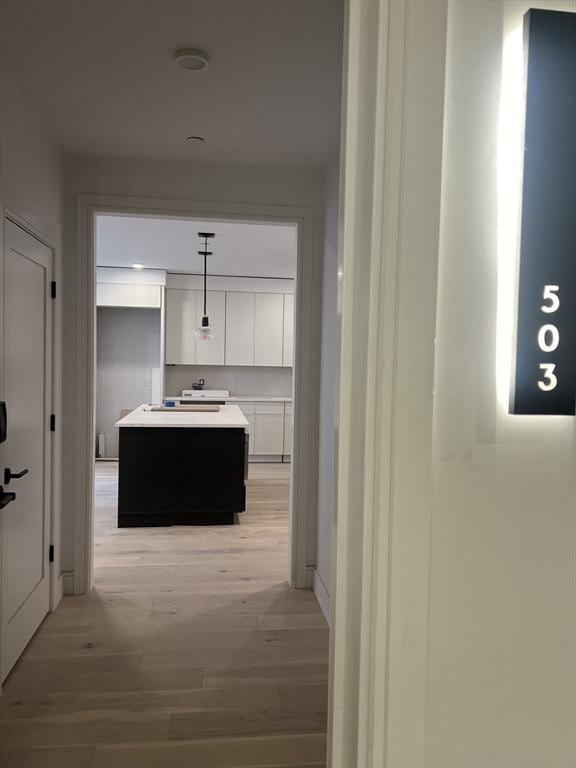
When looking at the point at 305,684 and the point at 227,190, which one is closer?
the point at 305,684

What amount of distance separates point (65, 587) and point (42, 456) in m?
0.92

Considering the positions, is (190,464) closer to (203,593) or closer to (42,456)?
(203,593)

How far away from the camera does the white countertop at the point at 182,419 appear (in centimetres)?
456

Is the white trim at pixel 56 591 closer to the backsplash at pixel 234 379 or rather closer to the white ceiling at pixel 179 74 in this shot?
the white ceiling at pixel 179 74

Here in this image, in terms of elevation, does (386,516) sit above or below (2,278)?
below

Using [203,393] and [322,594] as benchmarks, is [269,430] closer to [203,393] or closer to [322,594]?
[203,393]

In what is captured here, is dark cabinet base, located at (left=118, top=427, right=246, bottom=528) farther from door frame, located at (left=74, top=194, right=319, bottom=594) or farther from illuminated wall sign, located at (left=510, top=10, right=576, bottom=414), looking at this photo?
illuminated wall sign, located at (left=510, top=10, right=576, bottom=414)

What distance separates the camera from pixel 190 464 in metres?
4.69

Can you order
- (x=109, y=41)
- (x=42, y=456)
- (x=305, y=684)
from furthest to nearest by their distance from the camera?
(x=42, y=456) → (x=305, y=684) → (x=109, y=41)

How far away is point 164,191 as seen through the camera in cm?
330

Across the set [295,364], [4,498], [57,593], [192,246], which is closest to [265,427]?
[192,246]

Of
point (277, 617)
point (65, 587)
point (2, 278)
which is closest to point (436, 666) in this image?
point (2, 278)

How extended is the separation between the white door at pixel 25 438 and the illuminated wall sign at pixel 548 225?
6.80 ft

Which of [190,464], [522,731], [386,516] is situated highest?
[386,516]
